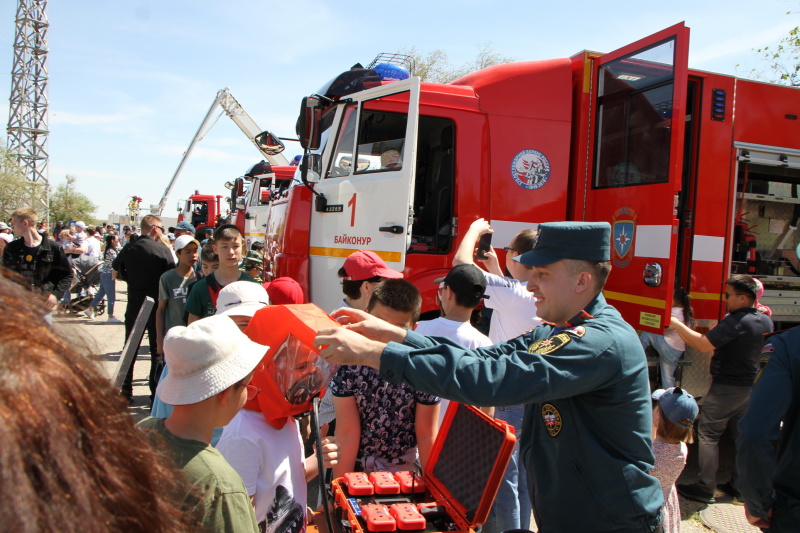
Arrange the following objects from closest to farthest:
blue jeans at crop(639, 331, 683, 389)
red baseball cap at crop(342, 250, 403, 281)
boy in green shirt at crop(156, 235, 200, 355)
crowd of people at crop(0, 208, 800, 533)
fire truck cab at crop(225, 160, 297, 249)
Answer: crowd of people at crop(0, 208, 800, 533)
red baseball cap at crop(342, 250, 403, 281)
blue jeans at crop(639, 331, 683, 389)
boy in green shirt at crop(156, 235, 200, 355)
fire truck cab at crop(225, 160, 297, 249)

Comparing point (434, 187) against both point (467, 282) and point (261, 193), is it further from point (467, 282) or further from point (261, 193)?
point (261, 193)

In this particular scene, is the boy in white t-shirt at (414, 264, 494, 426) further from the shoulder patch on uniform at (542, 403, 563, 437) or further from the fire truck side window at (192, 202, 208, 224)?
the fire truck side window at (192, 202, 208, 224)

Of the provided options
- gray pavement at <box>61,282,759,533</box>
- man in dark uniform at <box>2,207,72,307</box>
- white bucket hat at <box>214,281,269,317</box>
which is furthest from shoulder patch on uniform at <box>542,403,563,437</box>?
man in dark uniform at <box>2,207,72,307</box>

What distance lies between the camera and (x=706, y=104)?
177 inches

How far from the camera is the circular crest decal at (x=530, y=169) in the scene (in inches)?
183

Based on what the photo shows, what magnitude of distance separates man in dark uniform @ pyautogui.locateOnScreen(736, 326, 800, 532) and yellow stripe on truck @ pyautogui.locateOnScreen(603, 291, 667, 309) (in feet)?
6.18

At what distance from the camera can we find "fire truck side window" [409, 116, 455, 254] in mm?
4754

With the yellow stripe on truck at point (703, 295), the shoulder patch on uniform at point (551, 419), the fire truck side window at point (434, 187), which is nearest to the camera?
the shoulder patch on uniform at point (551, 419)

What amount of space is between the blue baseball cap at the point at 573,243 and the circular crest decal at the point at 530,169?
294 centimetres

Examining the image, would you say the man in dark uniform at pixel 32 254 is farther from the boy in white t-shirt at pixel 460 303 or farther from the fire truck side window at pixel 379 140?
the boy in white t-shirt at pixel 460 303

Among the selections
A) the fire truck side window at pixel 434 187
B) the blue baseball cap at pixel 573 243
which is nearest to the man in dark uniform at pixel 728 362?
the fire truck side window at pixel 434 187

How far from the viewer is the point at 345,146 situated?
16.4ft

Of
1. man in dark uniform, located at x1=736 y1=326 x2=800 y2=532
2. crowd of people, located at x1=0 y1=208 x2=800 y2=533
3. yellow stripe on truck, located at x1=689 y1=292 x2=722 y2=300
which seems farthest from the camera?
yellow stripe on truck, located at x1=689 y1=292 x2=722 y2=300

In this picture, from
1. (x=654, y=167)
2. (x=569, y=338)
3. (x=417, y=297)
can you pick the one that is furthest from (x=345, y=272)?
(x=654, y=167)
